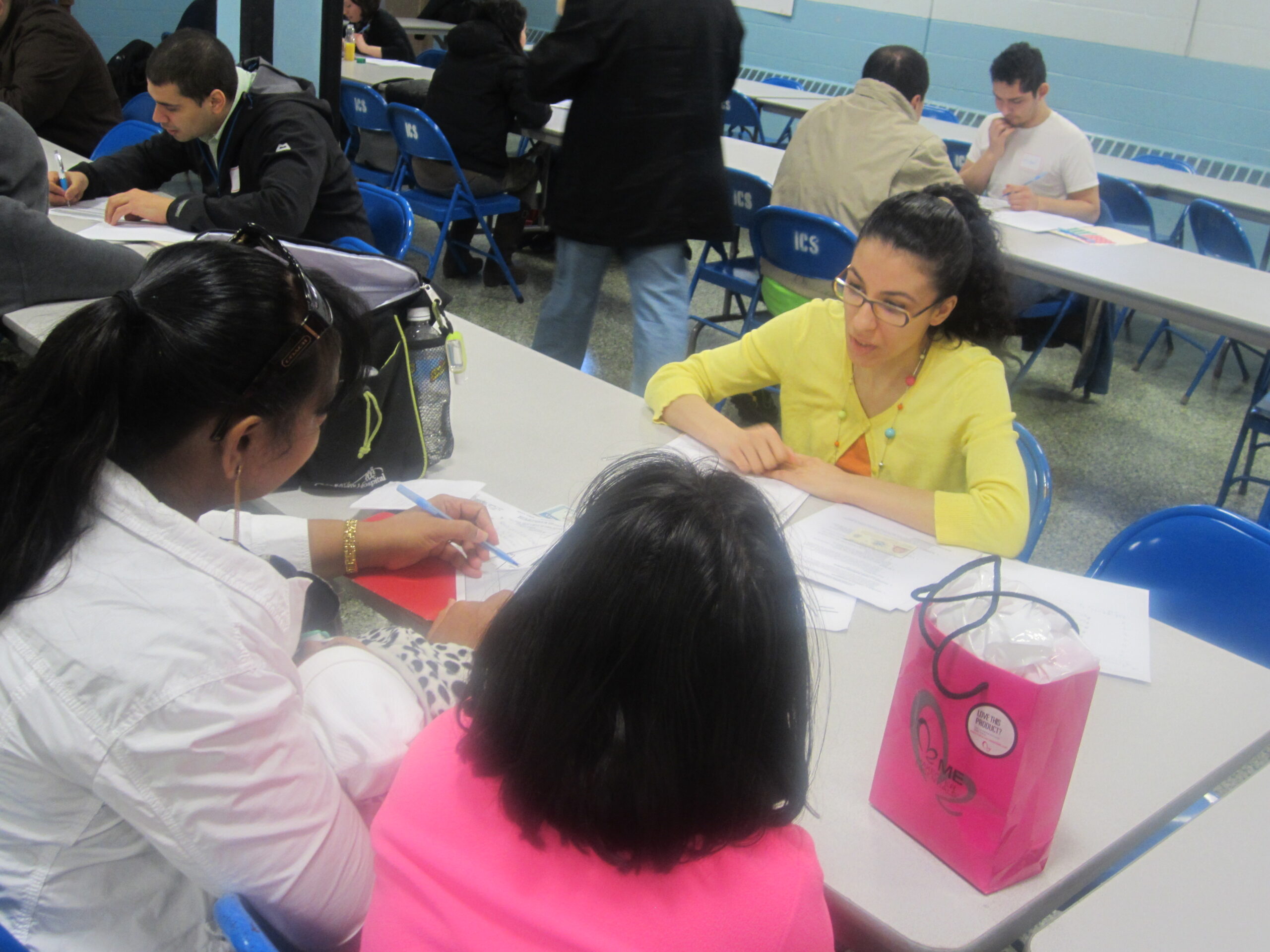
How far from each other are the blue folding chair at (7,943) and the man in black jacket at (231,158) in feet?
6.74

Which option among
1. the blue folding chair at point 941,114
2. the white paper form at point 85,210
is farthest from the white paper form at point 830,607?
the blue folding chair at point 941,114

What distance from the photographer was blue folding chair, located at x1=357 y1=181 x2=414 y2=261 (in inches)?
109

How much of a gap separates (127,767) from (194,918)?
0.23 meters

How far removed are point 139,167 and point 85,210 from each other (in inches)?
11.3

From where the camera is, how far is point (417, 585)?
1.34 meters

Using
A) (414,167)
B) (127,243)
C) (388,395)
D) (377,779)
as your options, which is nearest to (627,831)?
(377,779)

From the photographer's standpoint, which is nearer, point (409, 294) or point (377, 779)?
point (377, 779)

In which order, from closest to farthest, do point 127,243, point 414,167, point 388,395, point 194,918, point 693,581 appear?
1. point 693,581
2. point 194,918
3. point 388,395
4. point 127,243
5. point 414,167

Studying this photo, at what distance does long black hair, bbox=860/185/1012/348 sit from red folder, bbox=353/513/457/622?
92cm

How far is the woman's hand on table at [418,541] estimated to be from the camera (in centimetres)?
134

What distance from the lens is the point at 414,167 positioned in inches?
173

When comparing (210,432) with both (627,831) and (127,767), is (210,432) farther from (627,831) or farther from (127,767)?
(627,831)

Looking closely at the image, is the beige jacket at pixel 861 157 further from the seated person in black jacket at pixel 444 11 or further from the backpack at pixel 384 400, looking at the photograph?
the seated person in black jacket at pixel 444 11

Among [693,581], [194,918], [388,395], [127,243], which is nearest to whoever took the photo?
[693,581]
